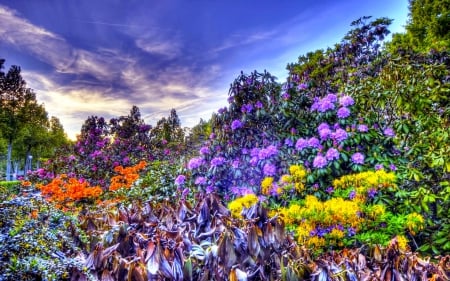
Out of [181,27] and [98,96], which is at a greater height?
[181,27]

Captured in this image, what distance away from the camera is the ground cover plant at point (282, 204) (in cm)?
130

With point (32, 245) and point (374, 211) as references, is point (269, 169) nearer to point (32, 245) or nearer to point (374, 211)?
point (374, 211)

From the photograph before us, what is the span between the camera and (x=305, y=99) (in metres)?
4.30

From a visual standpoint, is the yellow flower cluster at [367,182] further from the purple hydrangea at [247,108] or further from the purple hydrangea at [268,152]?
the purple hydrangea at [247,108]

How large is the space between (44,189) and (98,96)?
251cm

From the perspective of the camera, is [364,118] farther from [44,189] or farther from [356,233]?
[44,189]

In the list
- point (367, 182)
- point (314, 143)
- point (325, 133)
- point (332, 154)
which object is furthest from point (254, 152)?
point (367, 182)

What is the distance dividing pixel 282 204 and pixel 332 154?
765mm

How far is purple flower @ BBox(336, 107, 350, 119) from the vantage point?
3.65 meters

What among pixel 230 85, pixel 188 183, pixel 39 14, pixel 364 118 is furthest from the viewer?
pixel 39 14

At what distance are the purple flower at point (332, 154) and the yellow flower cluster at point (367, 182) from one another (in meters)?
0.31

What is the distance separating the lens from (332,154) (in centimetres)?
331

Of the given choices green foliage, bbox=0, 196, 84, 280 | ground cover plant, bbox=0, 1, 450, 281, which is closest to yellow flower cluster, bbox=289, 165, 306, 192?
ground cover plant, bbox=0, 1, 450, 281

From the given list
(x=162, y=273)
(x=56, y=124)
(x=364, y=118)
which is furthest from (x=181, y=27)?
(x=56, y=124)
